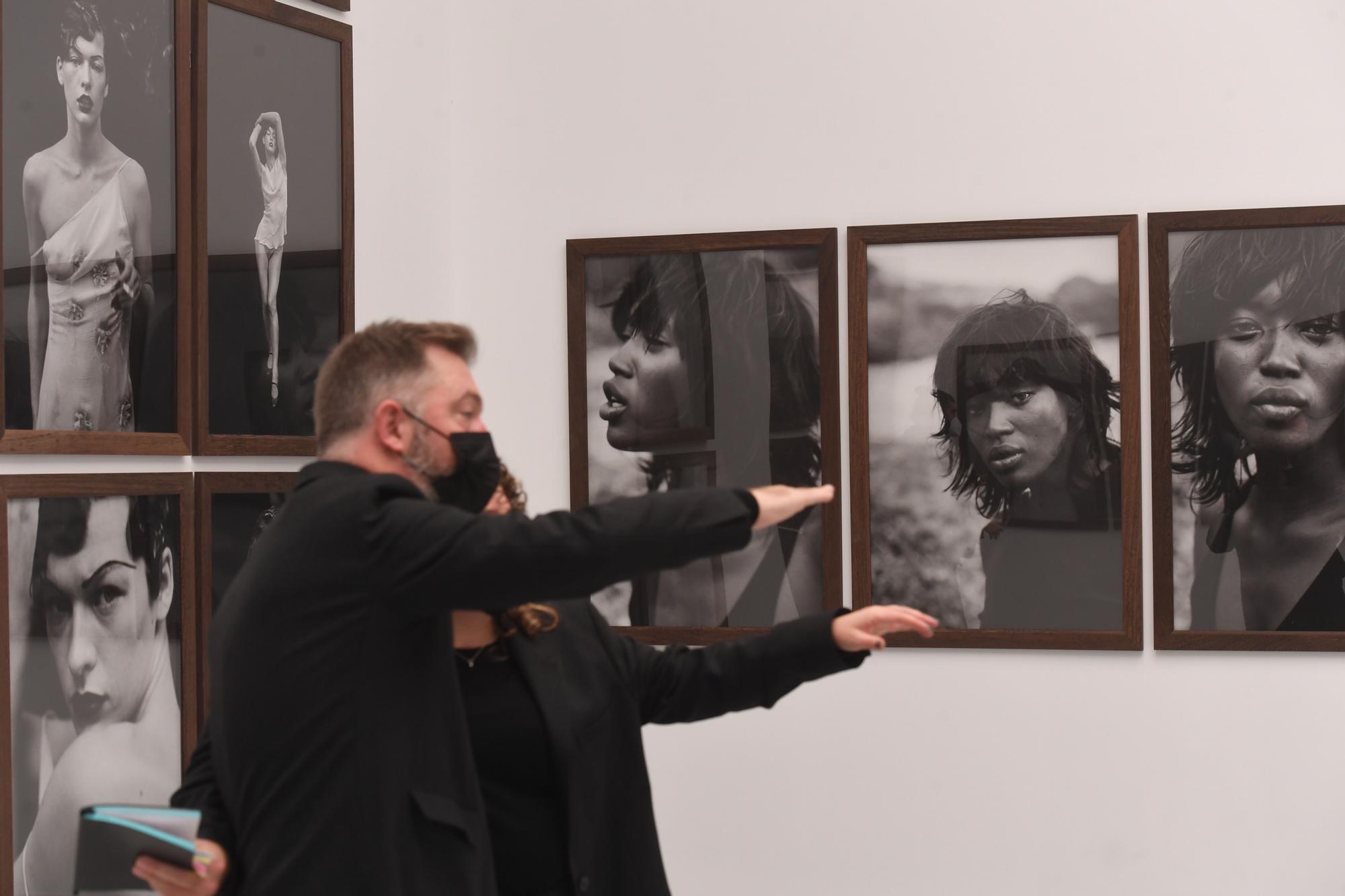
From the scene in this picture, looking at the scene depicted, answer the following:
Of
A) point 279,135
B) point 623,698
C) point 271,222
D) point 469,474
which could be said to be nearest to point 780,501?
point 469,474

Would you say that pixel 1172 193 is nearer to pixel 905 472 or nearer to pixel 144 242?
pixel 905 472

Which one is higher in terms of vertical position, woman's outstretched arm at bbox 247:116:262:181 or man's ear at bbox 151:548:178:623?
woman's outstretched arm at bbox 247:116:262:181

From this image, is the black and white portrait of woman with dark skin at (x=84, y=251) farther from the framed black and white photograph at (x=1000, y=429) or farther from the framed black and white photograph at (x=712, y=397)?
the framed black and white photograph at (x=1000, y=429)

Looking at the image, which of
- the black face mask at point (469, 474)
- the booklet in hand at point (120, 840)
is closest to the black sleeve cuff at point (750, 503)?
the black face mask at point (469, 474)

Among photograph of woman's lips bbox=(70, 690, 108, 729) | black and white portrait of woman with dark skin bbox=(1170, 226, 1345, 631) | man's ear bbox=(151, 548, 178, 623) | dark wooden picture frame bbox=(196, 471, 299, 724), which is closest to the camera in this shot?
photograph of woman's lips bbox=(70, 690, 108, 729)

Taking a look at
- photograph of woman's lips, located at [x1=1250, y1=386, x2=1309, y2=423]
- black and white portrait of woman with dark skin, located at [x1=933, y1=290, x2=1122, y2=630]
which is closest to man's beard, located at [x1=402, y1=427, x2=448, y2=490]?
black and white portrait of woman with dark skin, located at [x1=933, y1=290, x2=1122, y2=630]

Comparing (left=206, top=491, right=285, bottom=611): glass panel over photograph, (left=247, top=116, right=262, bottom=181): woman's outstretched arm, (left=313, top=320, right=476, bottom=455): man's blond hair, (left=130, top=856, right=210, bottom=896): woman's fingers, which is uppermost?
(left=247, top=116, right=262, bottom=181): woman's outstretched arm

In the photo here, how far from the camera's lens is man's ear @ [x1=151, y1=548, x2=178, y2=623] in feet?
9.92

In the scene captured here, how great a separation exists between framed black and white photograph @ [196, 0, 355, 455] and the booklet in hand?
1.37 meters

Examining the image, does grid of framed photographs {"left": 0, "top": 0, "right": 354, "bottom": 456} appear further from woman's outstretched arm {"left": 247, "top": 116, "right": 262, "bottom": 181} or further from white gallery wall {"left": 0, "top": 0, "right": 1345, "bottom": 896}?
white gallery wall {"left": 0, "top": 0, "right": 1345, "bottom": 896}

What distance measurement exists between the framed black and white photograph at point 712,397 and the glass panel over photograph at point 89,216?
1.36 m

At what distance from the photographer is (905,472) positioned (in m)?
3.88

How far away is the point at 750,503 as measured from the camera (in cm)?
192

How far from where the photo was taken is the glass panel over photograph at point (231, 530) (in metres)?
3.21
